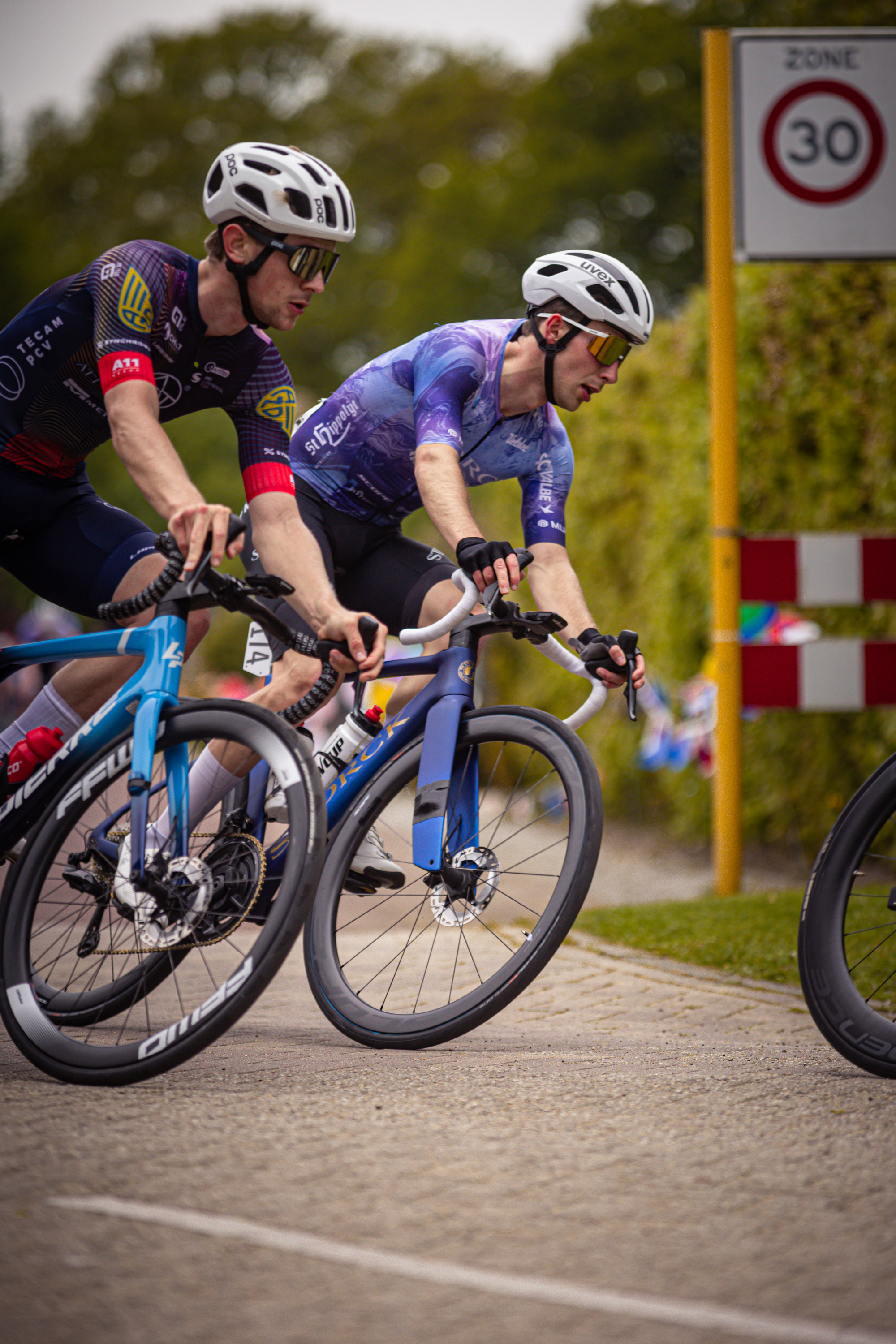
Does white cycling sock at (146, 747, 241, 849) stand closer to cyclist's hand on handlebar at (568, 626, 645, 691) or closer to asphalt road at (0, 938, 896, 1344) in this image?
asphalt road at (0, 938, 896, 1344)

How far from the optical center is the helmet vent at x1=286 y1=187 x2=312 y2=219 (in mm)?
3330

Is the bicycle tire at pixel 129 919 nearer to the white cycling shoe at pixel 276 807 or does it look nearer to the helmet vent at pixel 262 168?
the white cycling shoe at pixel 276 807

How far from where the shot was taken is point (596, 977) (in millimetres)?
4621

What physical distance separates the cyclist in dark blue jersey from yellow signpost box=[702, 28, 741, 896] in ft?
11.6

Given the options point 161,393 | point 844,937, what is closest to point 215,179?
point 161,393

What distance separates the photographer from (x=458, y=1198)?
2230mm

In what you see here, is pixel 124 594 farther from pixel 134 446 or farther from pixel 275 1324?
pixel 275 1324

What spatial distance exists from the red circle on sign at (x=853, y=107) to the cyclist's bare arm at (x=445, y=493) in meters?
3.92

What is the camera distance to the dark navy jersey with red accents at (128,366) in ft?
10.5

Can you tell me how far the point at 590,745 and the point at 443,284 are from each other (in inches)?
957

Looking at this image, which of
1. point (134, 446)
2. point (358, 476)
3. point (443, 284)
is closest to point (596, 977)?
point (358, 476)

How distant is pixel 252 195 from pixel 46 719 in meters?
1.52

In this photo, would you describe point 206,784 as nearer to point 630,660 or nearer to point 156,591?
point 156,591

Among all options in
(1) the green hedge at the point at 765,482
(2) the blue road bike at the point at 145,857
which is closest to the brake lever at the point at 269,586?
(2) the blue road bike at the point at 145,857
